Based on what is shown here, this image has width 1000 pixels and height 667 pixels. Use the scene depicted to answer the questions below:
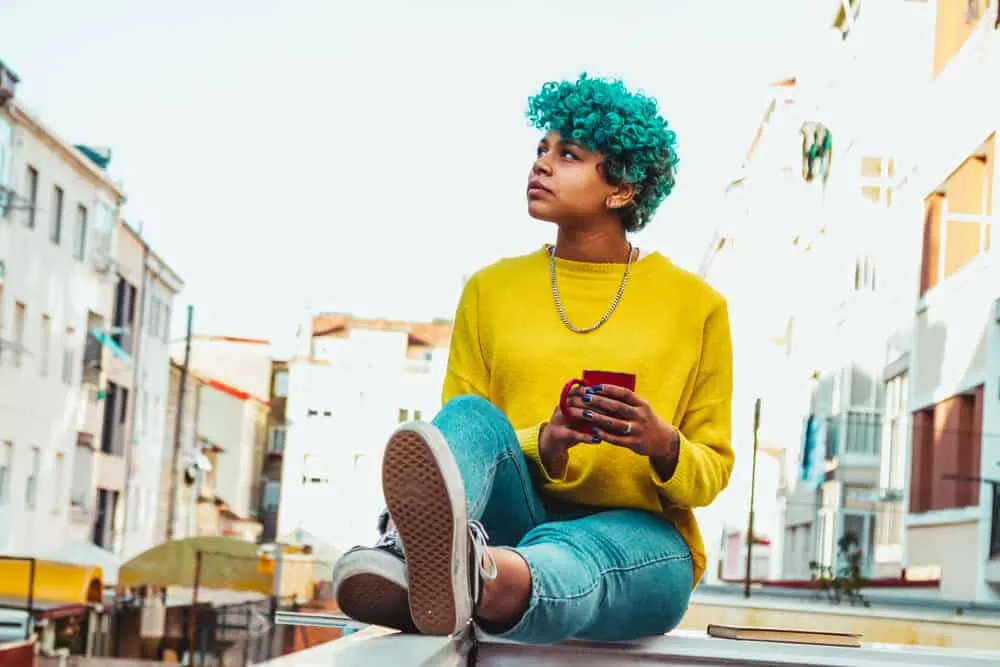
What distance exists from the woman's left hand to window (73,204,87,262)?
157ft

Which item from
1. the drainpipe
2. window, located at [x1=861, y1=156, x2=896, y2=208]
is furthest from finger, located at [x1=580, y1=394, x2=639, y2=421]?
the drainpipe

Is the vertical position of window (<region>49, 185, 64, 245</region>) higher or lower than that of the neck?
higher

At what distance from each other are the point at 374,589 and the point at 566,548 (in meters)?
0.60

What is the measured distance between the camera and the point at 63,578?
31.4 m

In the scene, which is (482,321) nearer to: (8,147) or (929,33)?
(929,33)

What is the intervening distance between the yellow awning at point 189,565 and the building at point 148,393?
76.0 feet

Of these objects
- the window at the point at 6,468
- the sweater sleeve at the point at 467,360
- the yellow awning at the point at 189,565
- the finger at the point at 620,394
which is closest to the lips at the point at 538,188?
the sweater sleeve at the point at 467,360

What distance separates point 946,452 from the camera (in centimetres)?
2588

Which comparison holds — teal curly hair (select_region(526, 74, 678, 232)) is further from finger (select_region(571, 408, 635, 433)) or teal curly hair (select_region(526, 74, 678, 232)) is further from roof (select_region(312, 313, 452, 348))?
roof (select_region(312, 313, 452, 348))

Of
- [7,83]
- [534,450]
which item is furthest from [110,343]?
[534,450]

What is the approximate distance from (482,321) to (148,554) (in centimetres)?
3171

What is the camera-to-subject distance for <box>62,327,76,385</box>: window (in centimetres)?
5009

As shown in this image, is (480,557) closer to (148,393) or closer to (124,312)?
(124,312)

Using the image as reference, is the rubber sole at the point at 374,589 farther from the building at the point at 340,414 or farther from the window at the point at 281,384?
the window at the point at 281,384
